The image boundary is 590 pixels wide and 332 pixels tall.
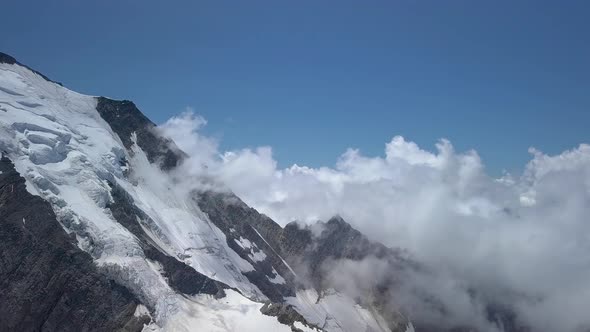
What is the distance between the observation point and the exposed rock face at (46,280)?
178 metres

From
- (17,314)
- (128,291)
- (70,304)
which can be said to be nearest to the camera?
(17,314)

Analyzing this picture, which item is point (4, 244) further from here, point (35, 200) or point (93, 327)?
point (93, 327)

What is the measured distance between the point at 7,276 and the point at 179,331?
59.0 m

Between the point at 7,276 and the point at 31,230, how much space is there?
18.5 meters

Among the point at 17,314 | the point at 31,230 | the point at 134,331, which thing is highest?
the point at 31,230

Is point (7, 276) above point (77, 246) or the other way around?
the other way around

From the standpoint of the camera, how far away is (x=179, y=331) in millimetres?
195500

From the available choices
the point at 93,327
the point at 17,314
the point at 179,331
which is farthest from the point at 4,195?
the point at 179,331

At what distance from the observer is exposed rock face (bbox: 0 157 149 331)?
17796 cm

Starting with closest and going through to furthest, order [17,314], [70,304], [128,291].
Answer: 1. [17,314]
2. [70,304]
3. [128,291]

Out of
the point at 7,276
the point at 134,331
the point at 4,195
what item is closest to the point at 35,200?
the point at 4,195

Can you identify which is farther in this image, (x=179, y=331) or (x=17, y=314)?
(x=179, y=331)

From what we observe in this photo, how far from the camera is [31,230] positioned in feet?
627

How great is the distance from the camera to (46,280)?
184 metres
